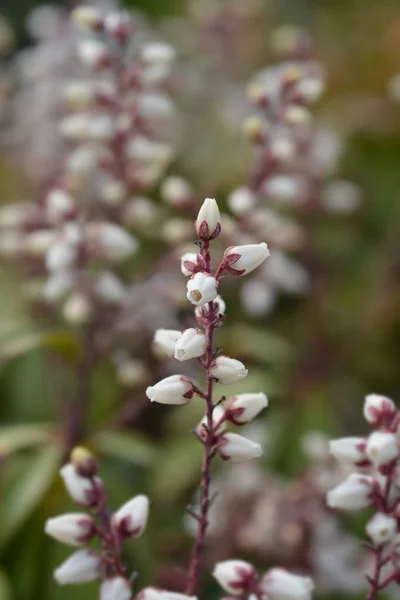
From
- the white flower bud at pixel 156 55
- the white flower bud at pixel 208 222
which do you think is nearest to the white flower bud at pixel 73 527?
the white flower bud at pixel 208 222

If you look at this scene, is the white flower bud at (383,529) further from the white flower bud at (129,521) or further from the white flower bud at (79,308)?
the white flower bud at (79,308)

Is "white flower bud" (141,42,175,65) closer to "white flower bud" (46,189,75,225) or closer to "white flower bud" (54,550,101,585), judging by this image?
"white flower bud" (46,189,75,225)

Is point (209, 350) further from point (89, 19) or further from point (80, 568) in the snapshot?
point (89, 19)

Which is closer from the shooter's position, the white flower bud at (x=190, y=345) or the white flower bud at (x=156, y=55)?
the white flower bud at (x=190, y=345)

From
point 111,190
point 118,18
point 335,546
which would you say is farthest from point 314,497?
point 118,18

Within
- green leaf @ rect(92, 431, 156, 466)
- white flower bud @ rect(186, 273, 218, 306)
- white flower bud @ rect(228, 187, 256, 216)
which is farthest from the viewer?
green leaf @ rect(92, 431, 156, 466)

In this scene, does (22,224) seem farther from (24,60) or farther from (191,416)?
(24,60)

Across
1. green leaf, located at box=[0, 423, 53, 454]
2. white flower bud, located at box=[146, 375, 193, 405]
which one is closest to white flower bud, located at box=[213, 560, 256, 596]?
white flower bud, located at box=[146, 375, 193, 405]
